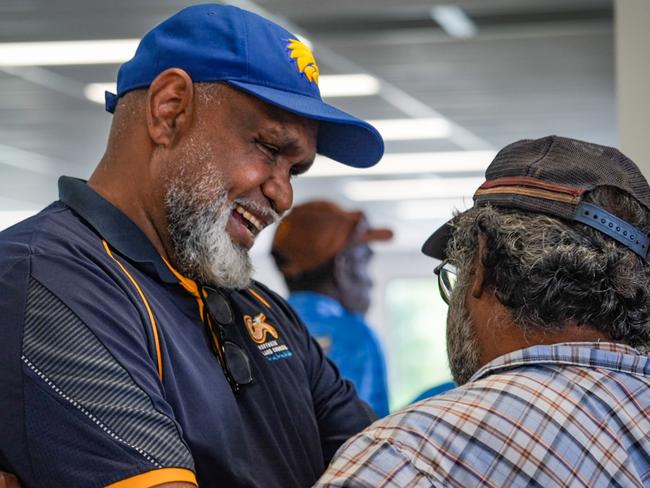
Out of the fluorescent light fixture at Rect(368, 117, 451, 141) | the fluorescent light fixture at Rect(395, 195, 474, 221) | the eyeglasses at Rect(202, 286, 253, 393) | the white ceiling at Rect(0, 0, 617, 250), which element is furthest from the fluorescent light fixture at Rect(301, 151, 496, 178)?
the eyeglasses at Rect(202, 286, 253, 393)

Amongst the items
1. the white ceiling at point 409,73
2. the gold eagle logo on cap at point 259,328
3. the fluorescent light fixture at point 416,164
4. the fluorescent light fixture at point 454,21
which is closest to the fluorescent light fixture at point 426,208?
the fluorescent light fixture at point 416,164

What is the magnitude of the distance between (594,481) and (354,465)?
11.0 inches

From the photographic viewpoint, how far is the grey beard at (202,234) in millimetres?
1607

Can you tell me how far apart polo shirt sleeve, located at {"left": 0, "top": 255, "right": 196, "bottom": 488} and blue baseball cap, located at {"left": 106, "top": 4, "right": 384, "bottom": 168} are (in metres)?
0.41

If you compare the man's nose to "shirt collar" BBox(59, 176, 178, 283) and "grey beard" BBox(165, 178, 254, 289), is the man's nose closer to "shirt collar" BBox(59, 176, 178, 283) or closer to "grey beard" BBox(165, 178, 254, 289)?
"grey beard" BBox(165, 178, 254, 289)

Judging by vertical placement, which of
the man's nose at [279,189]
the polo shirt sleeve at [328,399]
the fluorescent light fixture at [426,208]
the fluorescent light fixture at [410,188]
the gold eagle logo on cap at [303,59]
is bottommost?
the fluorescent light fixture at [426,208]

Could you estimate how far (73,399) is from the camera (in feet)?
4.23

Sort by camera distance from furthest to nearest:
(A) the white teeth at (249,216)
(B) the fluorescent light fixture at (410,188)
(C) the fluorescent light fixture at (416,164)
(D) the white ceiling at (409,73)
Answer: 1. (B) the fluorescent light fixture at (410,188)
2. (C) the fluorescent light fixture at (416,164)
3. (D) the white ceiling at (409,73)
4. (A) the white teeth at (249,216)

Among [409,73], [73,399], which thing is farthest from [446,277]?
[409,73]

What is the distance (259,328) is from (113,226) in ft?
1.05

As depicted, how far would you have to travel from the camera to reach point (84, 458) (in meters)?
1.28

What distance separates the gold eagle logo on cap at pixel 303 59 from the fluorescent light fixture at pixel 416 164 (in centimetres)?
772

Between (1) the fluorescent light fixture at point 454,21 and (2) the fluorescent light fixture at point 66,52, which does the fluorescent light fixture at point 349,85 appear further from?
(2) the fluorescent light fixture at point 66,52

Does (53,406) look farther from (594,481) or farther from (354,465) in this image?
(594,481)
